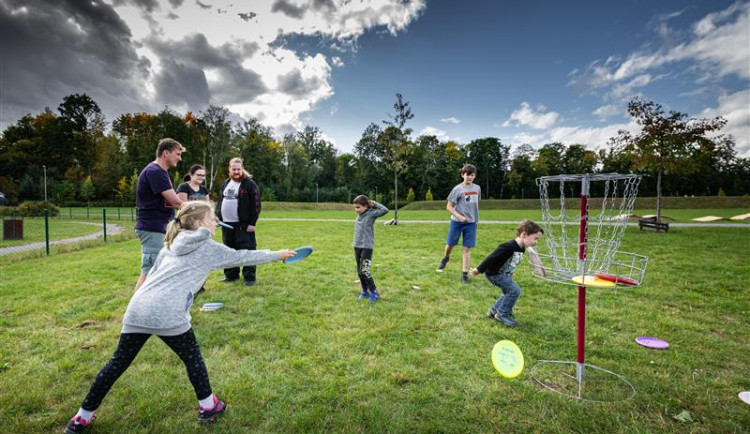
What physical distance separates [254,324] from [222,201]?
270 centimetres

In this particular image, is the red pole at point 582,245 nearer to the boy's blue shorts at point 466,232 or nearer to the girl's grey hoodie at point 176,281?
the girl's grey hoodie at point 176,281

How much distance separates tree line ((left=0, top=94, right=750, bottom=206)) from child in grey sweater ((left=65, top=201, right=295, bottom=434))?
3622 centimetres

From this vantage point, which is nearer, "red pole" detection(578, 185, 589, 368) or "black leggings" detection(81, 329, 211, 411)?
"black leggings" detection(81, 329, 211, 411)

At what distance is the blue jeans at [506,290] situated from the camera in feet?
14.5

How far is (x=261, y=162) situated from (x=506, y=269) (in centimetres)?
6028

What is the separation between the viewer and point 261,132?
61156 mm

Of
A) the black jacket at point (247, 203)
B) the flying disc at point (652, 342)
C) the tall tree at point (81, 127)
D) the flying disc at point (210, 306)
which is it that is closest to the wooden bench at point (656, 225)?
the flying disc at point (652, 342)

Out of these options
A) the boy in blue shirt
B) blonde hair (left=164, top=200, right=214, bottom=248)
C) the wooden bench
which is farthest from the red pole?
the wooden bench

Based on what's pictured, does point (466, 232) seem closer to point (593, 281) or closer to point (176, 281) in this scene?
point (593, 281)

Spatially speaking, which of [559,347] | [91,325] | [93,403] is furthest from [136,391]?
[559,347]

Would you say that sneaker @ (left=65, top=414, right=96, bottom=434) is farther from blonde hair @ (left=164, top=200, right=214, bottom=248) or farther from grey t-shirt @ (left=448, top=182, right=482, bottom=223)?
grey t-shirt @ (left=448, top=182, right=482, bottom=223)

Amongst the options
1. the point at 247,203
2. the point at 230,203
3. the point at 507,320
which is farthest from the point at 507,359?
the point at 230,203

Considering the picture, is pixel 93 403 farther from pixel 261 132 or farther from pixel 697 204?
pixel 261 132

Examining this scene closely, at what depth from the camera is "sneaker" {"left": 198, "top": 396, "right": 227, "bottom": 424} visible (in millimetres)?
2584
